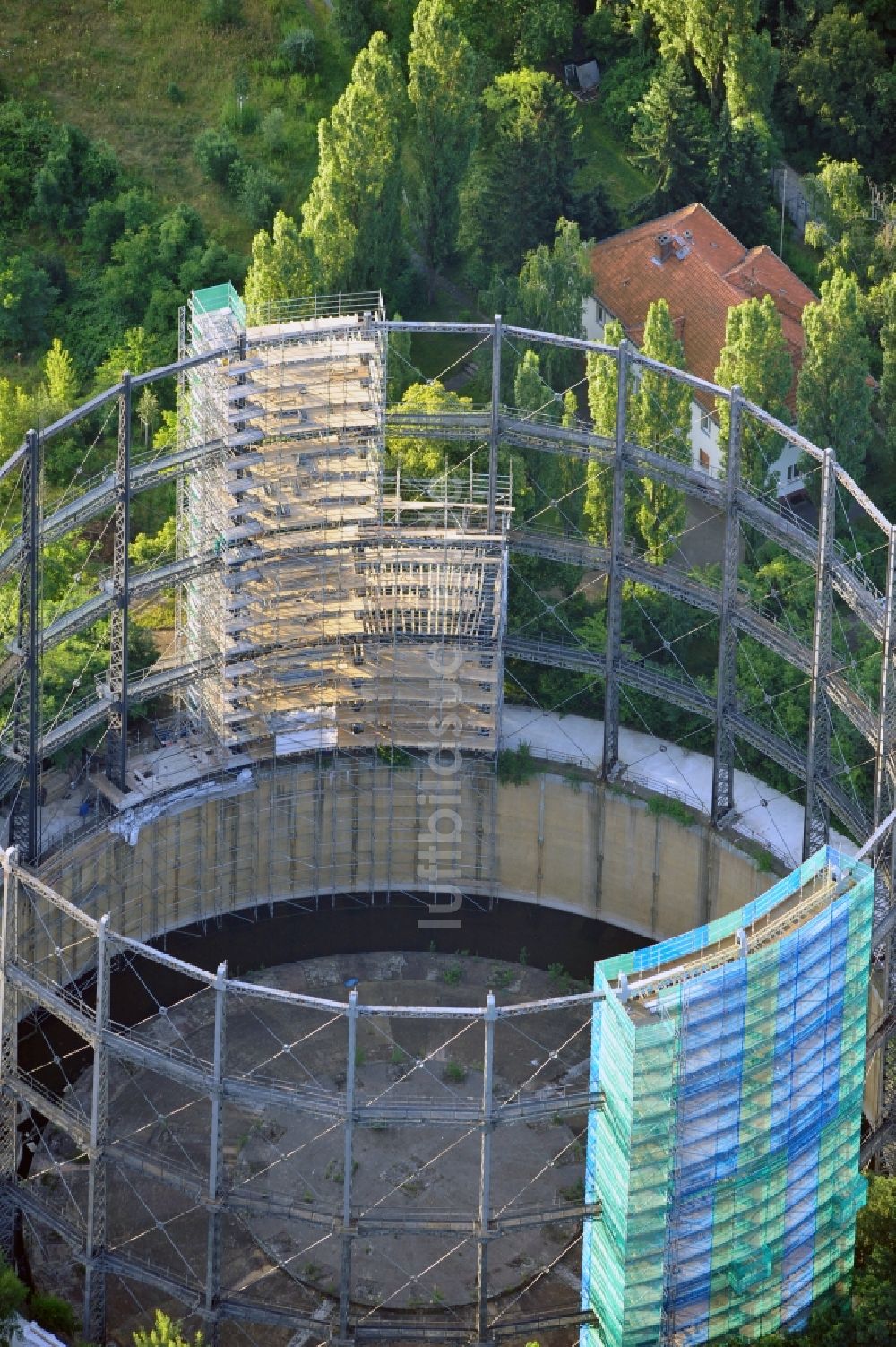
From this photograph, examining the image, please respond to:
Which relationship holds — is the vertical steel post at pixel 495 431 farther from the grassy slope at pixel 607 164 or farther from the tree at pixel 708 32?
the tree at pixel 708 32

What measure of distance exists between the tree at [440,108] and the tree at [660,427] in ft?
55.1

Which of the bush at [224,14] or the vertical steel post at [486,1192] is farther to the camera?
the bush at [224,14]

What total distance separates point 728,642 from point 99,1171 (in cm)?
3520

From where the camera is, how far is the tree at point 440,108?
584ft

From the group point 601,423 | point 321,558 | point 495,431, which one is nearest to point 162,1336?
point 321,558

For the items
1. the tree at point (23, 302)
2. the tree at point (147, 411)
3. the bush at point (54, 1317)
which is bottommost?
the bush at point (54, 1317)

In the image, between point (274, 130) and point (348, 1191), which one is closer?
point (348, 1191)

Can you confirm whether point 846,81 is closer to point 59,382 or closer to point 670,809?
point 59,382

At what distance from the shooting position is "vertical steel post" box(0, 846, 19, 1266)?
140750 millimetres

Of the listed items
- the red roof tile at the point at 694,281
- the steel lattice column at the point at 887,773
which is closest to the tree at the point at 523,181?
the red roof tile at the point at 694,281

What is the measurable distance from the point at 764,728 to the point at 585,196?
34.7m

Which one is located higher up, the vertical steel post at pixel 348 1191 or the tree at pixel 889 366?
the tree at pixel 889 366

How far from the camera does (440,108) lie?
586 feet

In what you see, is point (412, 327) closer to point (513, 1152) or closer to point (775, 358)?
point (775, 358)
